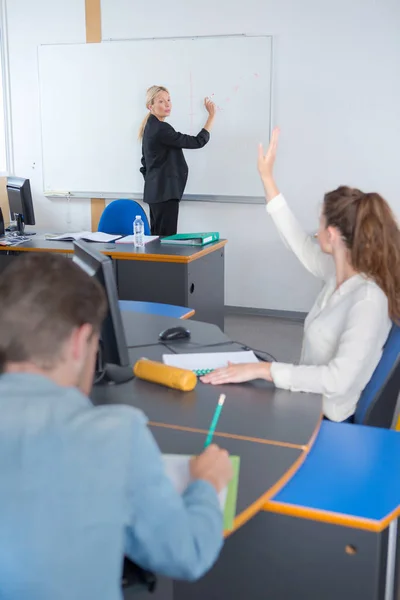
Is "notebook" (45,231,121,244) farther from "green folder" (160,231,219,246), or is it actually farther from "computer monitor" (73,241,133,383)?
"computer monitor" (73,241,133,383)

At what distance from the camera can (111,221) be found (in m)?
4.62

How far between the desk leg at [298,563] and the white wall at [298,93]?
3827mm

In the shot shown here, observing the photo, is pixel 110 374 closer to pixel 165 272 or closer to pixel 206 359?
pixel 206 359

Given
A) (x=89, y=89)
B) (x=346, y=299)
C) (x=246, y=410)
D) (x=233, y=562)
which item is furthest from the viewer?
(x=89, y=89)

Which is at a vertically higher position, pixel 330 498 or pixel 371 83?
pixel 371 83

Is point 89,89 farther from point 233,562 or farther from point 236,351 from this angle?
point 233,562

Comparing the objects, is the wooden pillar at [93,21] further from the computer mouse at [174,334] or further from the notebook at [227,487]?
the notebook at [227,487]

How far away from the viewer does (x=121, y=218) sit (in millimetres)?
4594

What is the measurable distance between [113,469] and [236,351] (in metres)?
1.32

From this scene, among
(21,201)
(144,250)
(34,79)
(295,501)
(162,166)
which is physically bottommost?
(295,501)

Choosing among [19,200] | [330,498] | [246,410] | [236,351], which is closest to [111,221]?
[19,200]

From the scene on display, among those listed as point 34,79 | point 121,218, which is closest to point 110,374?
point 121,218

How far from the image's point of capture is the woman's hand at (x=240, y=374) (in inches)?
74.9

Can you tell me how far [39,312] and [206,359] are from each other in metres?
1.16
